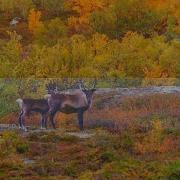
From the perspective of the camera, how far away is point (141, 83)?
960 inches

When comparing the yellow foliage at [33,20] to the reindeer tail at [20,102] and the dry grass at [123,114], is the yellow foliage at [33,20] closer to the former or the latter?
the reindeer tail at [20,102]

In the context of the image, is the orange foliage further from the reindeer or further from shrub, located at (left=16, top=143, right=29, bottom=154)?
shrub, located at (left=16, top=143, right=29, bottom=154)

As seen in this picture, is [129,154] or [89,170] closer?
[89,170]

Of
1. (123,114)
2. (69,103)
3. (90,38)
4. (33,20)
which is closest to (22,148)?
(69,103)

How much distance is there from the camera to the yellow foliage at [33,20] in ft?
255

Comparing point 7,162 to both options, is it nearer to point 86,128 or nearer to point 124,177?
point 124,177

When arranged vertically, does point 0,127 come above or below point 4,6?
above

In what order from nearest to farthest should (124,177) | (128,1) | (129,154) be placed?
(124,177)
(129,154)
(128,1)

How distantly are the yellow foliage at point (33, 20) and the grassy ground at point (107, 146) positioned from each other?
55.8 m

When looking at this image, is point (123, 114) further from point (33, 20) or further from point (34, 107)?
point (33, 20)

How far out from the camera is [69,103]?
868 inches

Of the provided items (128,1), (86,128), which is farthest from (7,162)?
(128,1)

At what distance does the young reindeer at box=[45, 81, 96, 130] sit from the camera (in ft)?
72.1

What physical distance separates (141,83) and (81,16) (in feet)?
195
